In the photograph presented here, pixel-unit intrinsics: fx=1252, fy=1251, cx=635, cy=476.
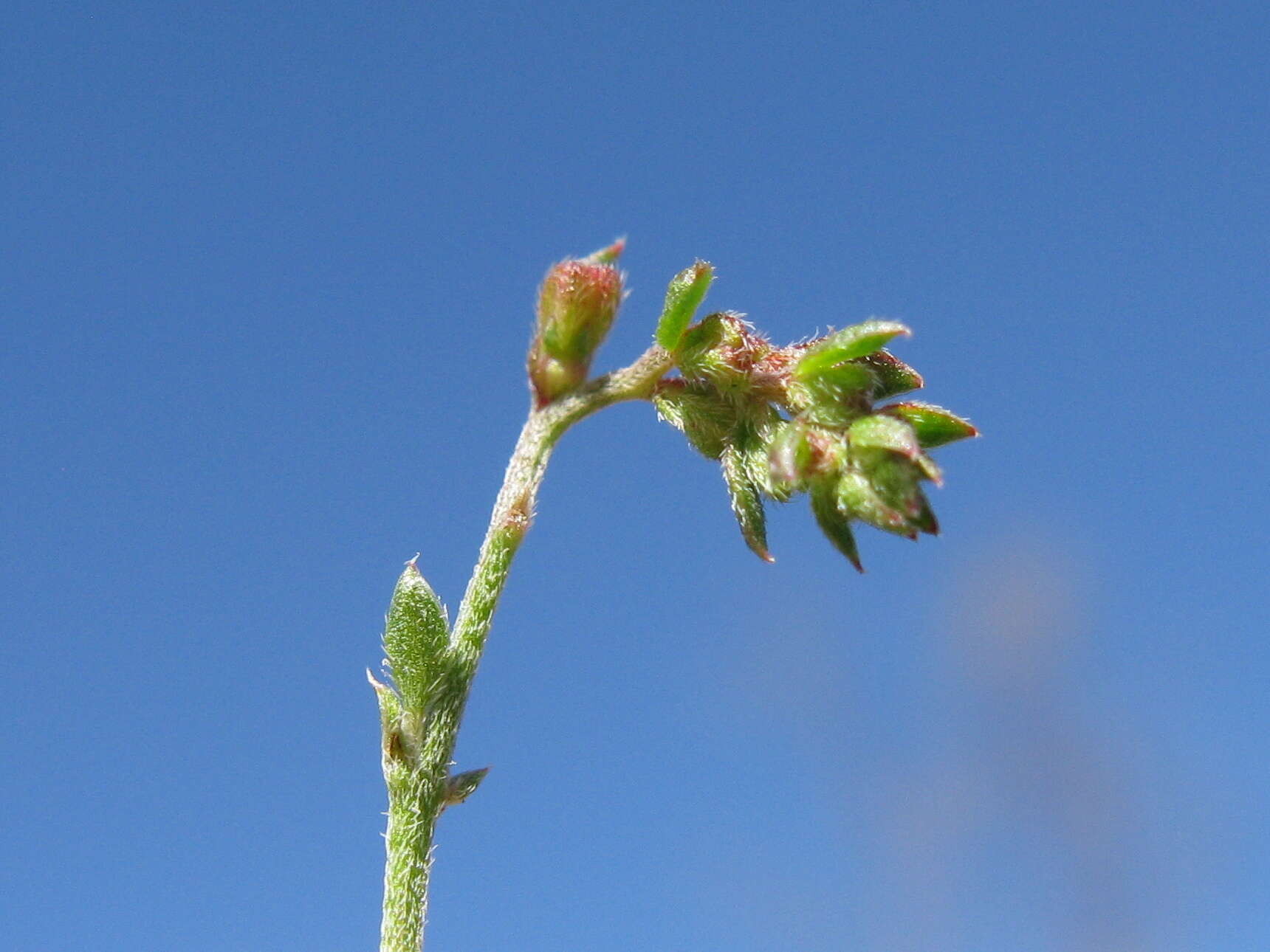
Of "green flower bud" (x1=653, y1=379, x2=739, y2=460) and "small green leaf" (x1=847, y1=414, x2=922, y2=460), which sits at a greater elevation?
"green flower bud" (x1=653, y1=379, x2=739, y2=460)

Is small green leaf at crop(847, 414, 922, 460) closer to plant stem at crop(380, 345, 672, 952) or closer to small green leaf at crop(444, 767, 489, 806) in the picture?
plant stem at crop(380, 345, 672, 952)

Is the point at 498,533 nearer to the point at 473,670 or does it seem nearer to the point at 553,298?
the point at 473,670

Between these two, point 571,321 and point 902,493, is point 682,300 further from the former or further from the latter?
point 902,493

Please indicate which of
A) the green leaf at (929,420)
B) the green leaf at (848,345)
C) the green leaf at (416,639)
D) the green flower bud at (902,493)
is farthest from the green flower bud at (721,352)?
the green leaf at (416,639)

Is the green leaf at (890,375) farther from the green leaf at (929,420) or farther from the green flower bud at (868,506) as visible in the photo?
the green flower bud at (868,506)

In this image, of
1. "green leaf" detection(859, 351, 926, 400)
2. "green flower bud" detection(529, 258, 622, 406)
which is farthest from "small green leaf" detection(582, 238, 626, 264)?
"green leaf" detection(859, 351, 926, 400)

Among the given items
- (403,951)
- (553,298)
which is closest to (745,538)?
(553,298)

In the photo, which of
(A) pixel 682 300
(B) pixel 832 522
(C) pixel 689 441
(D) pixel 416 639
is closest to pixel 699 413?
(C) pixel 689 441
